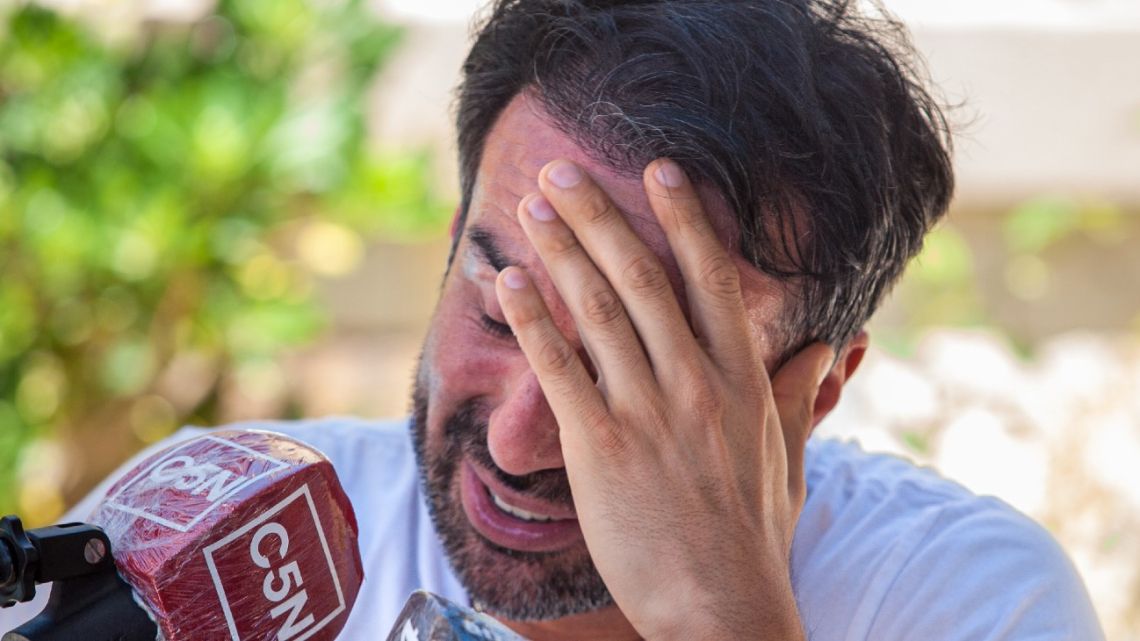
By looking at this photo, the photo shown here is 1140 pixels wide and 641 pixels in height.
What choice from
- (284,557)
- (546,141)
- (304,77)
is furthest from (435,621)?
(304,77)

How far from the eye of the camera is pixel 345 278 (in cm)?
400

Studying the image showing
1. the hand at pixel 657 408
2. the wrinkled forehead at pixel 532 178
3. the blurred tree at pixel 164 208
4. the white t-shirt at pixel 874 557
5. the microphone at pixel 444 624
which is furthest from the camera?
the blurred tree at pixel 164 208

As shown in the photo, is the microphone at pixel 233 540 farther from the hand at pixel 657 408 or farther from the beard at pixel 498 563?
the beard at pixel 498 563

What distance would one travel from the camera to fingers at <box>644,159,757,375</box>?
52.3 inches

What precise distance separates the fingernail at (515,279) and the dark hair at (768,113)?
0.18 m

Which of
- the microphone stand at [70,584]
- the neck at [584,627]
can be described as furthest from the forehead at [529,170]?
the microphone stand at [70,584]

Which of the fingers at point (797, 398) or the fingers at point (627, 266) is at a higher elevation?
the fingers at point (627, 266)

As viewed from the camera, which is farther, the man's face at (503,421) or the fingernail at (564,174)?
the man's face at (503,421)

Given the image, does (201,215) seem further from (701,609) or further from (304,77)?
(701,609)

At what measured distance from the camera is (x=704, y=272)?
52.2 inches

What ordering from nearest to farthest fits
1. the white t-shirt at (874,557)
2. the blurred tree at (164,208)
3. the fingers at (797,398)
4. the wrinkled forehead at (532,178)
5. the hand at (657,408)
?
the hand at (657,408), the wrinkled forehead at (532,178), the fingers at (797,398), the white t-shirt at (874,557), the blurred tree at (164,208)

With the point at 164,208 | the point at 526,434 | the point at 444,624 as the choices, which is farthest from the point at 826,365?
the point at 164,208

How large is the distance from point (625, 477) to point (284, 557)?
39 cm

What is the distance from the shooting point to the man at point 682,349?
130 centimetres
